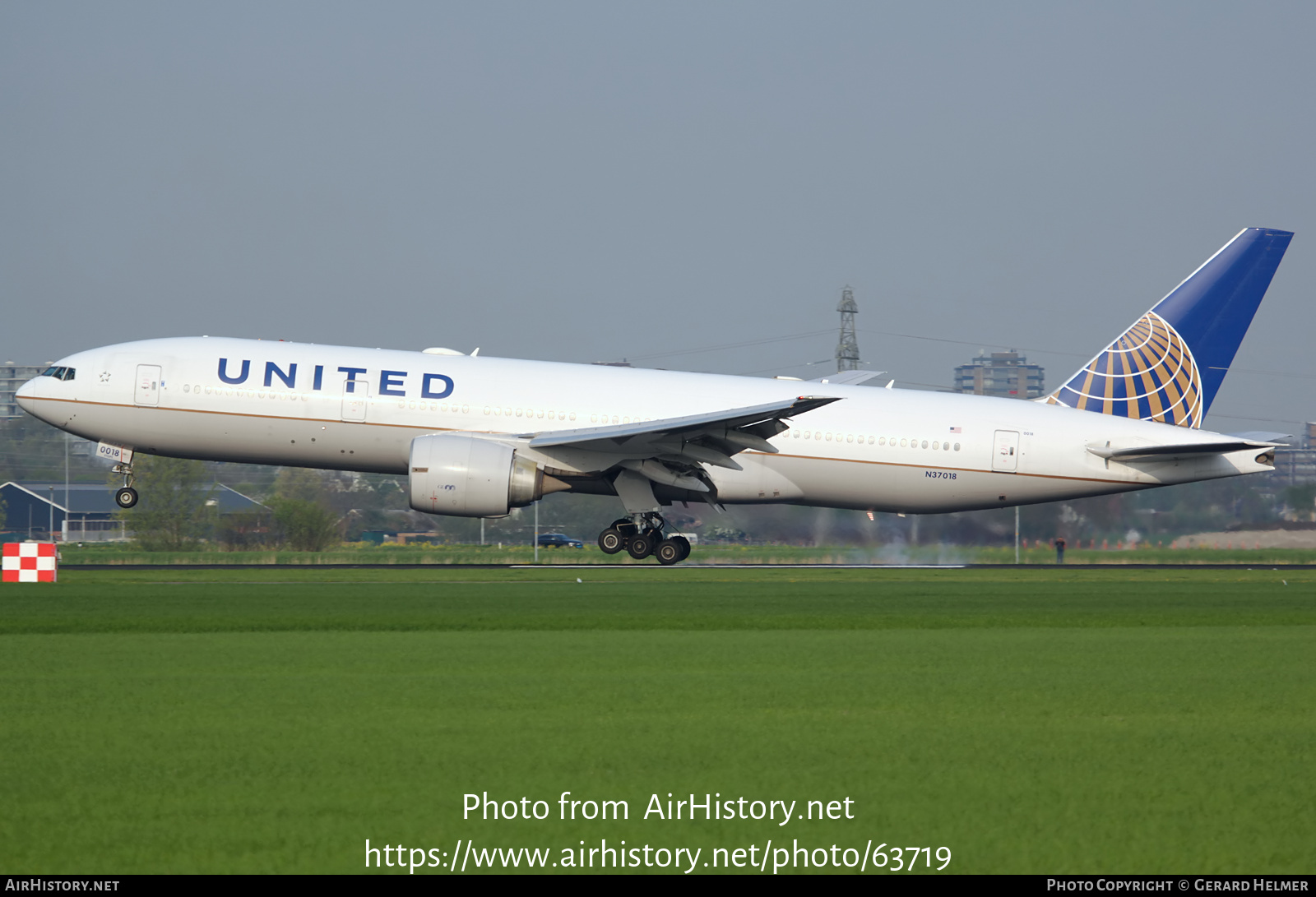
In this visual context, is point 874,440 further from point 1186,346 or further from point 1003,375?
point 1003,375

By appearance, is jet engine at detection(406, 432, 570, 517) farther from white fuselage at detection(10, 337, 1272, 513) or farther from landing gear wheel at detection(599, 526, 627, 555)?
landing gear wheel at detection(599, 526, 627, 555)

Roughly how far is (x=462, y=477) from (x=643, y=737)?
1882 centimetres

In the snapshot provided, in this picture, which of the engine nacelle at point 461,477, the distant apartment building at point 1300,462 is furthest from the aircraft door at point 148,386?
the distant apartment building at point 1300,462

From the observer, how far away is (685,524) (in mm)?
55156

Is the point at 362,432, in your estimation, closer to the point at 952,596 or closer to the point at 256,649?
the point at 952,596

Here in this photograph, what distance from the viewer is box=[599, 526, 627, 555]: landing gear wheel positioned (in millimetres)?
28062

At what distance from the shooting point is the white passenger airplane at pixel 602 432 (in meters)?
26.1

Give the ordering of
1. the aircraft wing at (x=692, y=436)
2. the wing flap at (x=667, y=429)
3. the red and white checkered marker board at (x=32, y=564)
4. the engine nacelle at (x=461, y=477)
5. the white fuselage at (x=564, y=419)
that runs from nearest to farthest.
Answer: the red and white checkered marker board at (x=32, y=564)
the engine nacelle at (x=461, y=477)
the wing flap at (x=667, y=429)
the aircraft wing at (x=692, y=436)
the white fuselage at (x=564, y=419)

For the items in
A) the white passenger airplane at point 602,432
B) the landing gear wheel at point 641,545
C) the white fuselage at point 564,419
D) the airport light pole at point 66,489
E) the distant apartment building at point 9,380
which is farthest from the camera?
the distant apartment building at point 9,380

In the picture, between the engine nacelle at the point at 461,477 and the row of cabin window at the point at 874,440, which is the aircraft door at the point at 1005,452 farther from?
the engine nacelle at the point at 461,477

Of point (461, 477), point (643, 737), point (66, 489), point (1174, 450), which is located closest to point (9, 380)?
point (66, 489)

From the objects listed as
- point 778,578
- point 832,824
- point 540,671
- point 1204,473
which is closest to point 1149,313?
point 1204,473

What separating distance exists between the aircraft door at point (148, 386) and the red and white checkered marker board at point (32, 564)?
18.1 feet
